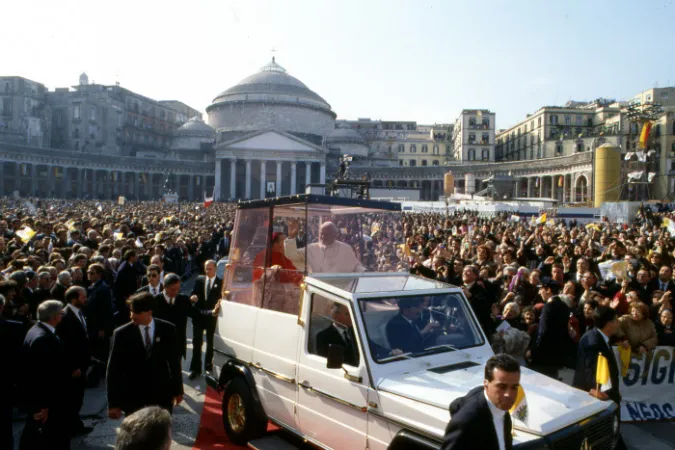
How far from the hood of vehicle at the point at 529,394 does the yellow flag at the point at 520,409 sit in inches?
1.3

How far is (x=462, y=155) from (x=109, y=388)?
302 feet

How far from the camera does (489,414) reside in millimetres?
3311

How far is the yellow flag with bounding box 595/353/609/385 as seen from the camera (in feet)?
17.4

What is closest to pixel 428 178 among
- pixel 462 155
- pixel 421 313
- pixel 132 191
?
pixel 462 155

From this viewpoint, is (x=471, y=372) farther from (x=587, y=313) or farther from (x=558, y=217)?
(x=558, y=217)

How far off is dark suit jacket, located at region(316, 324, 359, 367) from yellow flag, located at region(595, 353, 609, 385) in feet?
8.64

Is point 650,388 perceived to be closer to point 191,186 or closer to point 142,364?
point 142,364

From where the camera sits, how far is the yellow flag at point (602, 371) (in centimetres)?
529

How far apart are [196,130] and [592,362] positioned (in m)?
98.4

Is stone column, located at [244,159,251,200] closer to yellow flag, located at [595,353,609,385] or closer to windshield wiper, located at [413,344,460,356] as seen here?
windshield wiper, located at [413,344,460,356]

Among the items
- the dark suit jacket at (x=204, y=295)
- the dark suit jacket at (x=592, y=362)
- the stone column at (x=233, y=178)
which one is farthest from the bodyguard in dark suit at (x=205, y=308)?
the stone column at (x=233, y=178)

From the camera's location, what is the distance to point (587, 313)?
23.3 feet

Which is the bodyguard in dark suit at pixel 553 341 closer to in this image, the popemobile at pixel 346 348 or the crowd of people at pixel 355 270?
the crowd of people at pixel 355 270

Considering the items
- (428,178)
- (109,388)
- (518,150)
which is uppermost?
(518,150)
